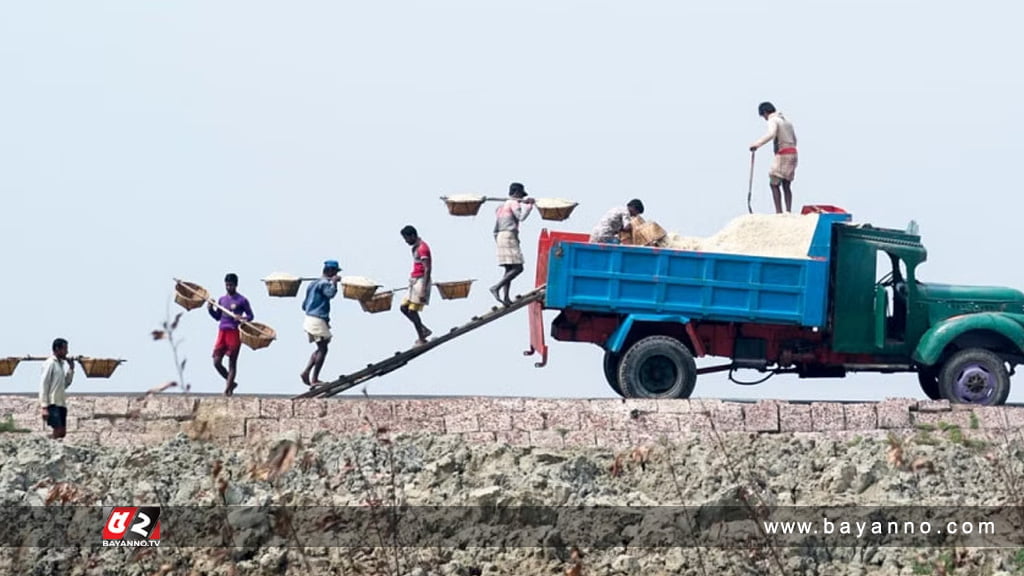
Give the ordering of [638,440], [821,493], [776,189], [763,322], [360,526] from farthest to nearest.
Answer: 1. [776,189]
2. [763,322]
3. [638,440]
4. [821,493]
5. [360,526]

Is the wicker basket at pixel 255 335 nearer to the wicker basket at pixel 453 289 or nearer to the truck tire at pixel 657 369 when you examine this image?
the wicker basket at pixel 453 289

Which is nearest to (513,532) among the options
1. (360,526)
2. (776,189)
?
(360,526)

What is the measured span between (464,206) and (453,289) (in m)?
0.86

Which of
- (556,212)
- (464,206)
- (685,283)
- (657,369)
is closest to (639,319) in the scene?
(685,283)

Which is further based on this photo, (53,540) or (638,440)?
(638,440)

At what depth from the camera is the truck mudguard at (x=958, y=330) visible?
16984 mm

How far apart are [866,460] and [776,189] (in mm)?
4163

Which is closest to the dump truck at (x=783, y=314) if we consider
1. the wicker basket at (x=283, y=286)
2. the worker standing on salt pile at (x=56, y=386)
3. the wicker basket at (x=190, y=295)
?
the wicker basket at (x=283, y=286)

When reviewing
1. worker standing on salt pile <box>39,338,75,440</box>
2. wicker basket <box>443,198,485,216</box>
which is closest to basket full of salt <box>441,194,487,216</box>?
wicker basket <box>443,198,485,216</box>

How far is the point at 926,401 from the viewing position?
53.7 feet

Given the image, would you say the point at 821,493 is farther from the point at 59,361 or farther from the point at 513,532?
the point at 59,361

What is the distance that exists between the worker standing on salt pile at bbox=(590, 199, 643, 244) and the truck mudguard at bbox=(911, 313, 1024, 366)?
10.4 ft

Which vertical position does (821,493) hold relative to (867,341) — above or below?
below

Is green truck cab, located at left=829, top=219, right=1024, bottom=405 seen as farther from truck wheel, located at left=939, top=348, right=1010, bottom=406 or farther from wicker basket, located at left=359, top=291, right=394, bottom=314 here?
wicker basket, located at left=359, top=291, right=394, bottom=314
